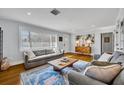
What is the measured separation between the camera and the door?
19.2 feet

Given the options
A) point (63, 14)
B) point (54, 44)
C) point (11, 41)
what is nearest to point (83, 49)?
point (54, 44)

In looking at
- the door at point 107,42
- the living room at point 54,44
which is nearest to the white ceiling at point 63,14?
the living room at point 54,44

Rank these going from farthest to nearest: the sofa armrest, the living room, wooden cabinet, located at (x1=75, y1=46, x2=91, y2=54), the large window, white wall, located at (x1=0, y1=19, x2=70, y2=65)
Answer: wooden cabinet, located at (x1=75, y1=46, x2=91, y2=54) < the large window < white wall, located at (x1=0, y1=19, x2=70, y2=65) < the living room < the sofa armrest

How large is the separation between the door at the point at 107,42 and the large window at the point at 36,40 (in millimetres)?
3563

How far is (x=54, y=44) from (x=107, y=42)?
3784 mm

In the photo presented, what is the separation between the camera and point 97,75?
1.14 m

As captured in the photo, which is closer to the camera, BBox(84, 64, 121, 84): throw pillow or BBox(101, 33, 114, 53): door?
BBox(84, 64, 121, 84): throw pillow

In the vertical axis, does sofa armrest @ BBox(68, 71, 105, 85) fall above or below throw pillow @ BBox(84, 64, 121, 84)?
below

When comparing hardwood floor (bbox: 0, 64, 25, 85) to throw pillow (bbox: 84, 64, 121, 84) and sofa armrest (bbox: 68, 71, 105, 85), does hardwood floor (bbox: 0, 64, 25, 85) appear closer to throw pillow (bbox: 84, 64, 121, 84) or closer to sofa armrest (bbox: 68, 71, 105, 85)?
sofa armrest (bbox: 68, 71, 105, 85)

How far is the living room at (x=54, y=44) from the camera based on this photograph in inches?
87.4

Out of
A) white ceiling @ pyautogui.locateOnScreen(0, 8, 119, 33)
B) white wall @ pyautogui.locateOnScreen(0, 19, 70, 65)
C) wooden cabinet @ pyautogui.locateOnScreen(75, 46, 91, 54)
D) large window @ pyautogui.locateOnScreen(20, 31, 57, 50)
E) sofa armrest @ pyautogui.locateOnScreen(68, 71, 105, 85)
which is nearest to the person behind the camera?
sofa armrest @ pyautogui.locateOnScreen(68, 71, 105, 85)

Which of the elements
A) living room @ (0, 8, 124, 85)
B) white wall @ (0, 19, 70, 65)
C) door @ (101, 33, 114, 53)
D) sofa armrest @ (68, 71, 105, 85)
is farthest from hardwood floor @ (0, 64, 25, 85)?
door @ (101, 33, 114, 53)
